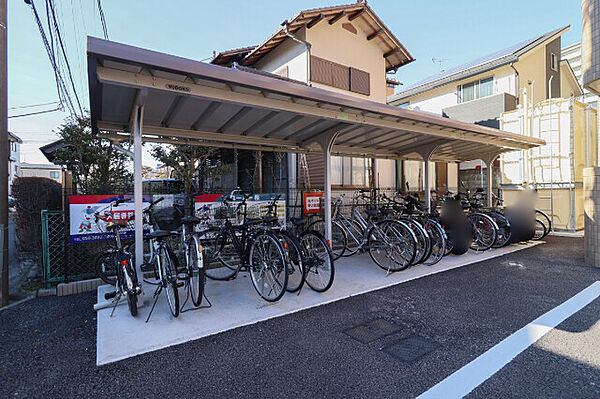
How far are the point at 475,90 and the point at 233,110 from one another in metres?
13.0

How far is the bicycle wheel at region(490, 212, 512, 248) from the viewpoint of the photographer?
248 inches

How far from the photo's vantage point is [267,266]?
3.53 m

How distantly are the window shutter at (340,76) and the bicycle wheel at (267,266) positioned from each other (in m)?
7.04

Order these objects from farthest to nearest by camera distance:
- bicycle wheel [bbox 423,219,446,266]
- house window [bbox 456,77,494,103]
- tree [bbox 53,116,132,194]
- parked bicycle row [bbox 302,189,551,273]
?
1. house window [bbox 456,77,494,103]
2. tree [bbox 53,116,132,194]
3. bicycle wheel [bbox 423,219,446,266]
4. parked bicycle row [bbox 302,189,551,273]

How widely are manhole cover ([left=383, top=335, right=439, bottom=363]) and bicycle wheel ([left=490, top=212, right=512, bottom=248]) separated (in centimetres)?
473

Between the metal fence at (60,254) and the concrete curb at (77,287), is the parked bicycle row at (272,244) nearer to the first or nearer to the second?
the concrete curb at (77,287)

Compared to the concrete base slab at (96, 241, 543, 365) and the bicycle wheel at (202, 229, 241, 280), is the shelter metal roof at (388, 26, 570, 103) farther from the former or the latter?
the bicycle wheel at (202, 229, 241, 280)

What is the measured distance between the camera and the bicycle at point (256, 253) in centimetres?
345

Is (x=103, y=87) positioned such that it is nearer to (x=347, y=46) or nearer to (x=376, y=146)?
(x=376, y=146)

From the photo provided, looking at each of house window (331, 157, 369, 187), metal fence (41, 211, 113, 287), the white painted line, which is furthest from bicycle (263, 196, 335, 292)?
house window (331, 157, 369, 187)

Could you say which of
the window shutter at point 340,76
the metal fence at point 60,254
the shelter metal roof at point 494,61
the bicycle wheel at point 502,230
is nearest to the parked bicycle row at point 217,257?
the metal fence at point 60,254

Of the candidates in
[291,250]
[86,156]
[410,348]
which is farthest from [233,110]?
[86,156]

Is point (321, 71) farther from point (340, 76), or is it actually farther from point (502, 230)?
point (502, 230)

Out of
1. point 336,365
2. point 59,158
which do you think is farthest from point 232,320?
point 59,158
